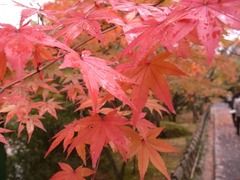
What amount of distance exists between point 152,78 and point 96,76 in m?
0.30

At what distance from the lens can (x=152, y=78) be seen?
1.33m

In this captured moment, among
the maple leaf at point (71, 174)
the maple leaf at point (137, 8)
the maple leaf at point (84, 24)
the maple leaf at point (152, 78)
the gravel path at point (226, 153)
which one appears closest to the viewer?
the maple leaf at point (152, 78)

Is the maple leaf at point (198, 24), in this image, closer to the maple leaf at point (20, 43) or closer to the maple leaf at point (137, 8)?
the maple leaf at point (20, 43)

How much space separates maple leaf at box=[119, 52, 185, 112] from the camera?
50.7 inches

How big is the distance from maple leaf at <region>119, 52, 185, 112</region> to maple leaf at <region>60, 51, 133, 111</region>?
0.16 m

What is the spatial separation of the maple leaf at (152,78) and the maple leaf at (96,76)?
0.51 ft

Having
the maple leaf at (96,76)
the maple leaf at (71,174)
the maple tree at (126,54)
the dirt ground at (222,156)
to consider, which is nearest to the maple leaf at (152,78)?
the maple tree at (126,54)

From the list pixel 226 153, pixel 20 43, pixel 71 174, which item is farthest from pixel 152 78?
pixel 226 153

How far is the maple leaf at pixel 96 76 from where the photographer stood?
104 cm

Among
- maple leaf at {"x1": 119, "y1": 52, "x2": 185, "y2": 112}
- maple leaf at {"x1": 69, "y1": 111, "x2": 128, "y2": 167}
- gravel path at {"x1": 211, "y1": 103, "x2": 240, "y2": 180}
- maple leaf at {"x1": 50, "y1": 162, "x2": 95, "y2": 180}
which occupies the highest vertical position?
maple leaf at {"x1": 119, "y1": 52, "x2": 185, "y2": 112}

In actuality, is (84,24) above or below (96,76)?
above

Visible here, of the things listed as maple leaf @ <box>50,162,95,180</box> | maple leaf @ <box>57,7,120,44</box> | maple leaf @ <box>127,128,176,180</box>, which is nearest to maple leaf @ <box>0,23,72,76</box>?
maple leaf @ <box>57,7,120,44</box>

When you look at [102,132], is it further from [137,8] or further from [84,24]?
[137,8]

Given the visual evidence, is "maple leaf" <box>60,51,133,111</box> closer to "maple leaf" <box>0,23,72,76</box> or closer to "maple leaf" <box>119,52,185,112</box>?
"maple leaf" <box>0,23,72,76</box>
